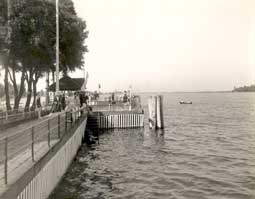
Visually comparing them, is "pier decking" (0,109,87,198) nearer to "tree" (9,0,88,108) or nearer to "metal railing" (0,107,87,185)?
"metal railing" (0,107,87,185)

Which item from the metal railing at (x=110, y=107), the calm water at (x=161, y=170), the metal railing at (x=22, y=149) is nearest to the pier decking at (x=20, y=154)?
the metal railing at (x=22, y=149)

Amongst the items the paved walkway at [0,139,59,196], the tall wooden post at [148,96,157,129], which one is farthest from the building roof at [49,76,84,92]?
the paved walkway at [0,139,59,196]

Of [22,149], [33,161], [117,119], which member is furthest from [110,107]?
[33,161]

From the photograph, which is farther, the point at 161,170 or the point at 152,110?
the point at 152,110

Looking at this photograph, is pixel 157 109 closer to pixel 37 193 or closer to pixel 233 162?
pixel 233 162

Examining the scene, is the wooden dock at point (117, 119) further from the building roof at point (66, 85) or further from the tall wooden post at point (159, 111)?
the building roof at point (66, 85)

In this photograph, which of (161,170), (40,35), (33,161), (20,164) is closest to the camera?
(20,164)

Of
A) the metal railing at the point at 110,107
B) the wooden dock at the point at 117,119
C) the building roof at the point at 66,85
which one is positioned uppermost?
the building roof at the point at 66,85

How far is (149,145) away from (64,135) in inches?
537

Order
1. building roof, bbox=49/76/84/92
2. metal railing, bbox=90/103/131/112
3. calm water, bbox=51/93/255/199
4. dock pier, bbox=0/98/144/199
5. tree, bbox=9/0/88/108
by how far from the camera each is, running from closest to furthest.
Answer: dock pier, bbox=0/98/144/199 → calm water, bbox=51/93/255/199 → tree, bbox=9/0/88/108 → building roof, bbox=49/76/84/92 → metal railing, bbox=90/103/131/112

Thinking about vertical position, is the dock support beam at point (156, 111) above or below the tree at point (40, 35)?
below

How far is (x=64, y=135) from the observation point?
54.6 ft

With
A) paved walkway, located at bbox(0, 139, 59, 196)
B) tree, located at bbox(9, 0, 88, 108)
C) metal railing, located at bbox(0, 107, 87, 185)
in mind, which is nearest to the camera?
paved walkway, located at bbox(0, 139, 59, 196)

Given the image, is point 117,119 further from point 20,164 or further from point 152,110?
point 20,164
